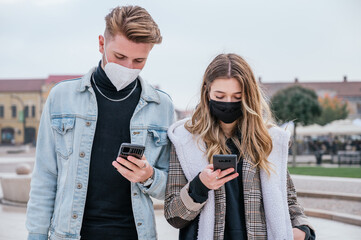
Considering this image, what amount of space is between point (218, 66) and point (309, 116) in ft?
73.9

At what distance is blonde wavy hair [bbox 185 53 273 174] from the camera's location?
7.64 ft

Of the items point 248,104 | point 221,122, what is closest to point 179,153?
point 221,122

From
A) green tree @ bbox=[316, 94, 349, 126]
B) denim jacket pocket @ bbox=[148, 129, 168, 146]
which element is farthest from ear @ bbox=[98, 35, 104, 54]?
green tree @ bbox=[316, 94, 349, 126]

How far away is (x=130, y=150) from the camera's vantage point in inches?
77.4

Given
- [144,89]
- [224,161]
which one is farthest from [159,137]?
[224,161]

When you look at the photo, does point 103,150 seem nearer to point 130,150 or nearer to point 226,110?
point 130,150

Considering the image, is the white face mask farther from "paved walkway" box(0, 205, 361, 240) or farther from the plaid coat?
"paved walkway" box(0, 205, 361, 240)

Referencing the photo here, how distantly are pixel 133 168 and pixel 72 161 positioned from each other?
389 mm

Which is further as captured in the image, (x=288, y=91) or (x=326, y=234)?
(x=288, y=91)

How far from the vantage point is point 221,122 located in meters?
2.48

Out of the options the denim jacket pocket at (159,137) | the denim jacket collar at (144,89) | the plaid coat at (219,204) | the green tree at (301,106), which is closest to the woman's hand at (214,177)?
the plaid coat at (219,204)

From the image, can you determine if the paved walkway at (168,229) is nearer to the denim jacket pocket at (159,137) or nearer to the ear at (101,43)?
the denim jacket pocket at (159,137)

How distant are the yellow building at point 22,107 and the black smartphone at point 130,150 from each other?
58921mm

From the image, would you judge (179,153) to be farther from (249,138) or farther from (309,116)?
(309,116)
